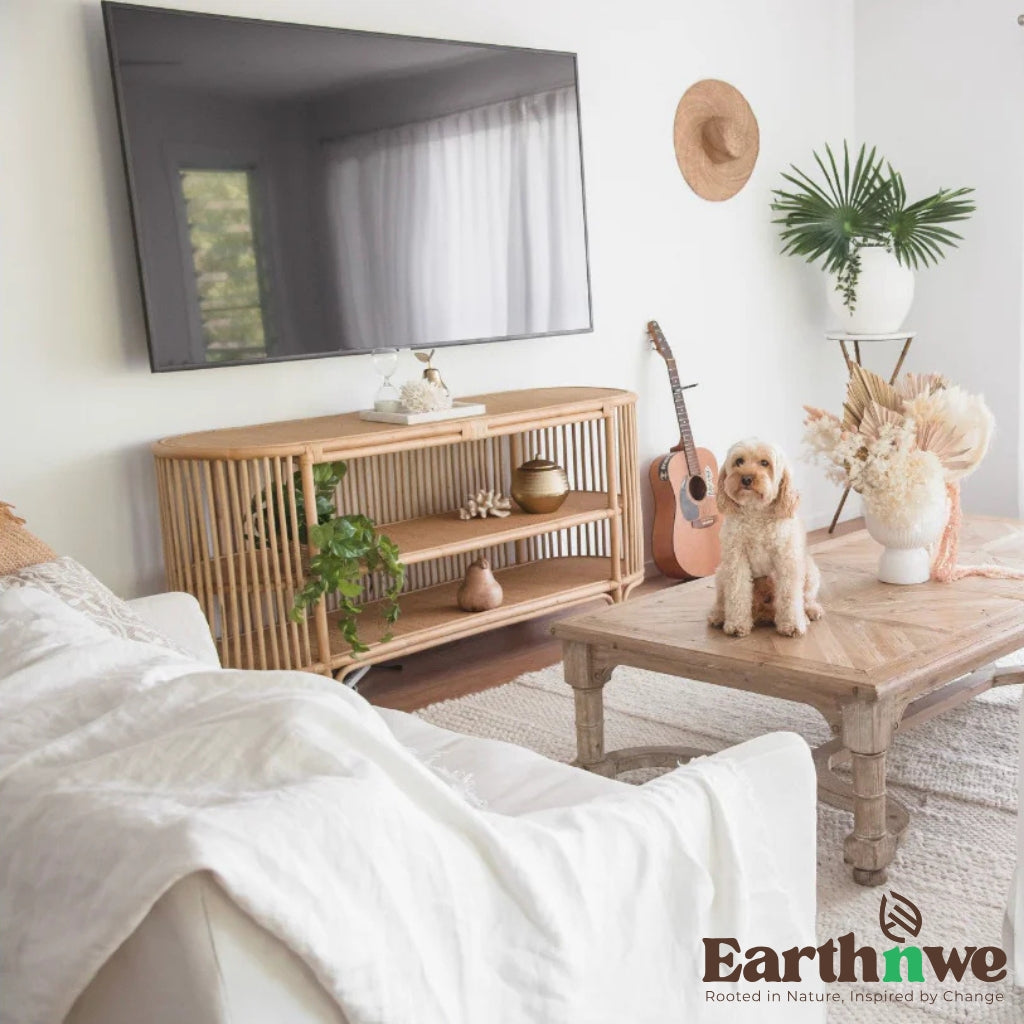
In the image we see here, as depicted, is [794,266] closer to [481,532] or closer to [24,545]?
[481,532]

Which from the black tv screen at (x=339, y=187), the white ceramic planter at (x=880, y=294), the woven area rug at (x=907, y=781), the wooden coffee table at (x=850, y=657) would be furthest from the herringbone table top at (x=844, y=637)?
the white ceramic planter at (x=880, y=294)

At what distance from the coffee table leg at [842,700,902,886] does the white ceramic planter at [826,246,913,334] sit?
2.95 metres

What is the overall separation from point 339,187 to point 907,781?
2217 millimetres

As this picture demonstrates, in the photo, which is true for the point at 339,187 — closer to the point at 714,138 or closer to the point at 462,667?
the point at 462,667

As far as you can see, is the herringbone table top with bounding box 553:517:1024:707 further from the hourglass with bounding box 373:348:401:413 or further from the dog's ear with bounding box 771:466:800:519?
the hourglass with bounding box 373:348:401:413

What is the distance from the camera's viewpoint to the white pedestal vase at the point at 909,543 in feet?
8.59

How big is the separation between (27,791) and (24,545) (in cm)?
120

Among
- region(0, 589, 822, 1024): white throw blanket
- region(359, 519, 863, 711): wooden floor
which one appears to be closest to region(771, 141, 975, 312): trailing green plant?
region(359, 519, 863, 711): wooden floor

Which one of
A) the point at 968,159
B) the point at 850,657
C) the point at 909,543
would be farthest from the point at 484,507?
the point at 968,159

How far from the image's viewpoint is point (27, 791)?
105cm

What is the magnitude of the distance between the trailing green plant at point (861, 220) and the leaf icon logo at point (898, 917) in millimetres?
3155

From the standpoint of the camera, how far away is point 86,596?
195 centimetres

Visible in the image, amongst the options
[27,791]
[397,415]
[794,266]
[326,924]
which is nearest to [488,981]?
[326,924]

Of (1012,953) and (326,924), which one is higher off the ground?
(326,924)
